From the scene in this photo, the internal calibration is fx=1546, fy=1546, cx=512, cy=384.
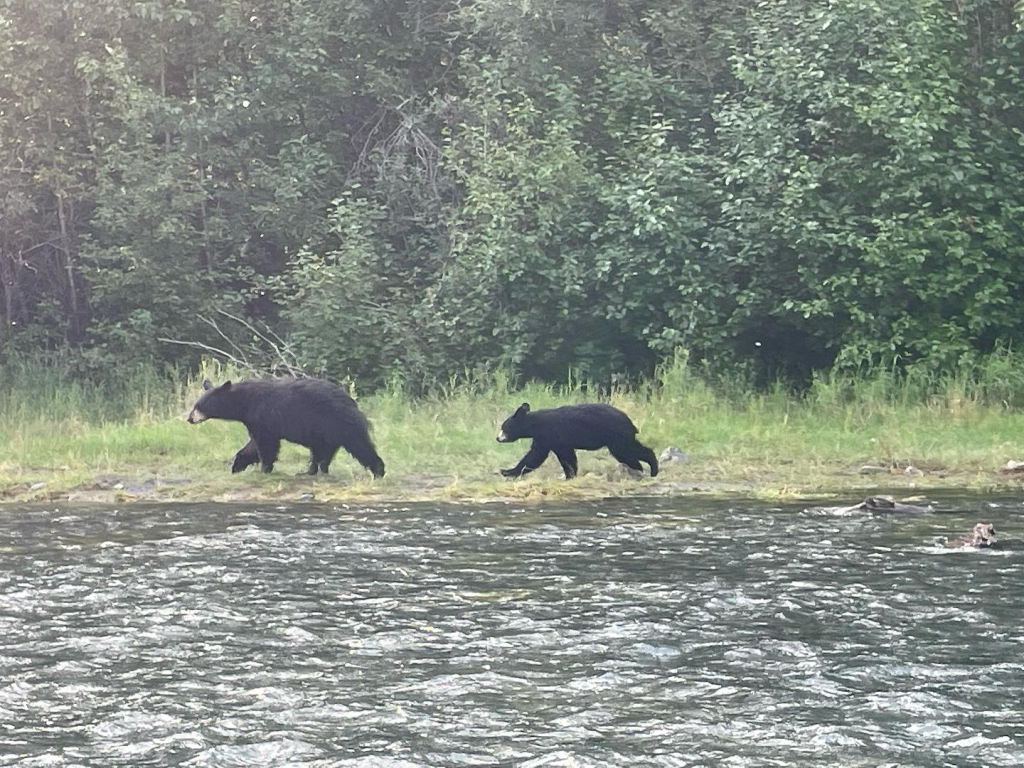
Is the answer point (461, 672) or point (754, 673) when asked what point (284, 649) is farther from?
point (754, 673)

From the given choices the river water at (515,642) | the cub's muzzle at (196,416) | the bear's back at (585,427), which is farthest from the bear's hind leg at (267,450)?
the river water at (515,642)

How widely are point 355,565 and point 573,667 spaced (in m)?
2.88

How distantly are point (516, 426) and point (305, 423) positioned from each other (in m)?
1.87

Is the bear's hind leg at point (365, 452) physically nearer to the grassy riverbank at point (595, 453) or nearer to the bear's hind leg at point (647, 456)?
the grassy riverbank at point (595, 453)

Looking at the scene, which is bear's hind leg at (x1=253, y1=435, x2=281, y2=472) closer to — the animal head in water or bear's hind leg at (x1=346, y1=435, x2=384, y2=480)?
bear's hind leg at (x1=346, y1=435, x2=384, y2=480)

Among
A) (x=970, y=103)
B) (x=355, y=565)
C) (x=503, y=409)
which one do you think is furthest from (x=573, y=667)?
(x=970, y=103)

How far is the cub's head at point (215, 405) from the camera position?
14516 millimetres

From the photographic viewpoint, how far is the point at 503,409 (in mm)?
16891

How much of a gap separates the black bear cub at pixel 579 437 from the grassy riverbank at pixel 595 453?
0.20 metres

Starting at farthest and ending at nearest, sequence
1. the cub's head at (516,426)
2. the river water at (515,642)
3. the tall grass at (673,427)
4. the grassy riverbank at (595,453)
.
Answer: the tall grass at (673,427)
the cub's head at (516,426)
the grassy riverbank at (595,453)
the river water at (515,642)

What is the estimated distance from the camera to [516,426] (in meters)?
13.8

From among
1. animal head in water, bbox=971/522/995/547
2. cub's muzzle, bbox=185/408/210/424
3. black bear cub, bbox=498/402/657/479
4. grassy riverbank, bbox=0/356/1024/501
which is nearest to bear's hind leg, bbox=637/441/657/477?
black bear cub, bbox=498/402/657/479

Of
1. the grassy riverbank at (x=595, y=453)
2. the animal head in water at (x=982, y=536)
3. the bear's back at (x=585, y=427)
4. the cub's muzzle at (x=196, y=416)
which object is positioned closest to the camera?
the animal head in water at (x=982, y=536)

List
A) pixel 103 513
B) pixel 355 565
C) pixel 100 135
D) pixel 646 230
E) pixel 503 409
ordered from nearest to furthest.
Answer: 1. pixel 355 565
2. pixel 103 513
3. pixel 503 409
4. pixel 646 230
5. pixel 100 135
